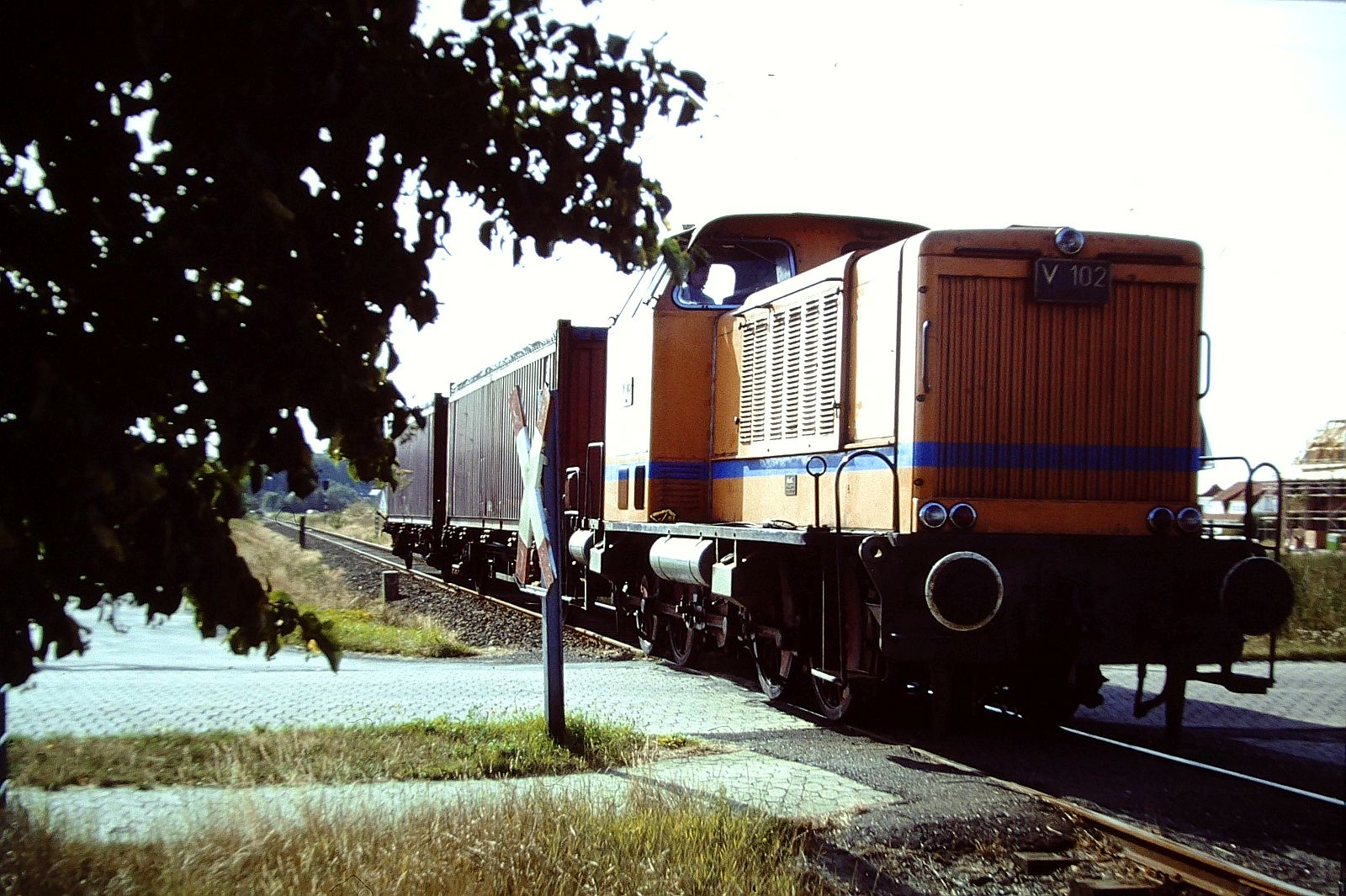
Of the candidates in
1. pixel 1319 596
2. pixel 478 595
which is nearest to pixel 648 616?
pixel 478 595

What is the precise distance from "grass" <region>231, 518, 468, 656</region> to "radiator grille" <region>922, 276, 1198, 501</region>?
3796mm

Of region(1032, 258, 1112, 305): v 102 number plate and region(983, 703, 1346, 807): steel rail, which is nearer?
region(983, 703, 1346, 807): steel rail

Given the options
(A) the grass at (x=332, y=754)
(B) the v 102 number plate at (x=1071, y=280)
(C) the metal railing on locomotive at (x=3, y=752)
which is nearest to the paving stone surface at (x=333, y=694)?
(A) the grass at (x=332, y=754)

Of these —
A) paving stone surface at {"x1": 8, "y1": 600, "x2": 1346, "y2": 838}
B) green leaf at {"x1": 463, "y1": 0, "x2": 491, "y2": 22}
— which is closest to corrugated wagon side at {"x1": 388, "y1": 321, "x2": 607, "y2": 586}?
paving stone surface at {"x1": 8, "y1": 600, "x2": 1346, "y2": 838}

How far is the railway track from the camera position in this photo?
4617 mm

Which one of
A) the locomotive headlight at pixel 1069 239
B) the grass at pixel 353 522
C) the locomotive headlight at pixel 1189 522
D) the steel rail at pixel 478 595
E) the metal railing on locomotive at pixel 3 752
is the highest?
the locomotive headlight at pixel 1069 239

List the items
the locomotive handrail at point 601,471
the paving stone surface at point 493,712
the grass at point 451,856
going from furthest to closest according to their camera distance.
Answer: the locomotive handrail at point 601,471
the paving stone surface at point 493,712
the grass at point 451,856

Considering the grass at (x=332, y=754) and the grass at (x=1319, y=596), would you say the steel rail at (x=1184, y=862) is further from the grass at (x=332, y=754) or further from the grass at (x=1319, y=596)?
the grass at (x=1319, y=596)

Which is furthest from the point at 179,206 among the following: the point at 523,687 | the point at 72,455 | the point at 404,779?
the point at 523,687

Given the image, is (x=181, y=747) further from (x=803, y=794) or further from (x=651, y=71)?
(x=651, y=71)

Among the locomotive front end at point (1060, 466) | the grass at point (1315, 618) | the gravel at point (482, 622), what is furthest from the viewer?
the grass at point (1315, 618)

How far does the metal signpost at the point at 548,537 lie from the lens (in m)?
6.89

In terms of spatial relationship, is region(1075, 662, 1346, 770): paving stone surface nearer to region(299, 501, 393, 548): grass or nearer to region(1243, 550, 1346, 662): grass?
region(1243, 550, 1346, 662): grass

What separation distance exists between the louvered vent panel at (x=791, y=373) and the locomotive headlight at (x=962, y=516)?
1.29 m
